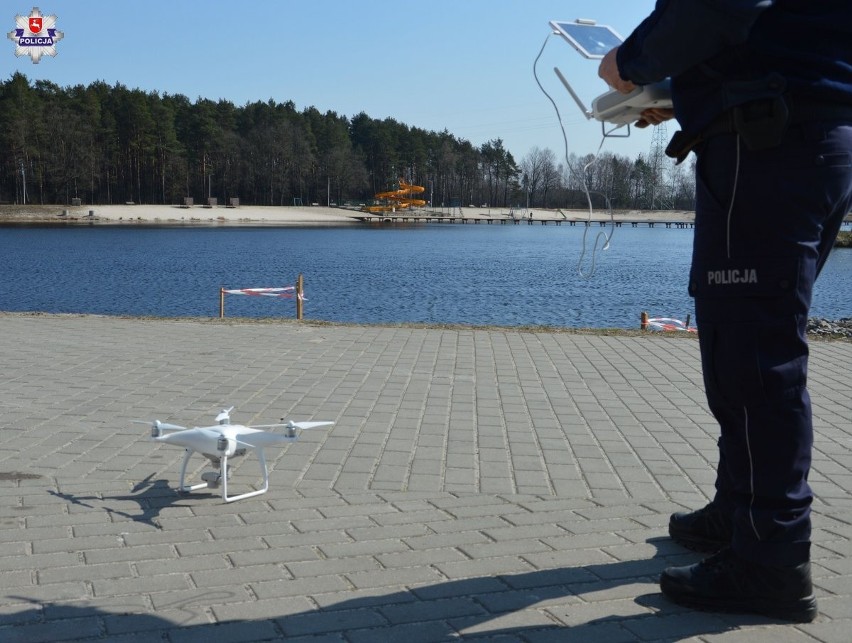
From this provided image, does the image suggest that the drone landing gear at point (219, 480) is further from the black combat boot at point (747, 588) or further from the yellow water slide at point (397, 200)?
the yellow water slide at point (397, 200)

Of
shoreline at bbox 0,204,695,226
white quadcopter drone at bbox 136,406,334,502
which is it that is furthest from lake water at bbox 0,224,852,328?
shoreline at bbox 0,204,695,226

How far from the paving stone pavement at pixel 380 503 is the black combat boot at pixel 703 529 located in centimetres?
9

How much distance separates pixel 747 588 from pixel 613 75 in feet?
5.88

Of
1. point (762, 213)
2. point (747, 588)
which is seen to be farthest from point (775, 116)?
point (747, 588)

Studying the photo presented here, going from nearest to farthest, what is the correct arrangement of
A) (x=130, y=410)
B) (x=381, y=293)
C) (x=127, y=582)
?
(x=127, y=582)
(x=130, y=410)
(x=381, y=293)

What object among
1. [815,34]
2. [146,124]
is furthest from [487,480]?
[146,124]

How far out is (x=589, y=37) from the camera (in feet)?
11.0

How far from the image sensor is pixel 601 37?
340 cm

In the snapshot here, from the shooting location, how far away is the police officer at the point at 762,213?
2.60 m

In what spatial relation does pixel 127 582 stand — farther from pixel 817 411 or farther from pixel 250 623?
pixel 817 411

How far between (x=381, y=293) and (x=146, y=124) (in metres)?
94.9

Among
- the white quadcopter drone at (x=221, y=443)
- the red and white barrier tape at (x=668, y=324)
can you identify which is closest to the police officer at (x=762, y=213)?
the white quadcopter drone at (x=221, y=443)

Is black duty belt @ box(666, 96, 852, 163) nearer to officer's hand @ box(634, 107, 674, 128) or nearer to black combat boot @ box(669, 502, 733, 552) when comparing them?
officer's hand @ box(634, 107, 674, 128)

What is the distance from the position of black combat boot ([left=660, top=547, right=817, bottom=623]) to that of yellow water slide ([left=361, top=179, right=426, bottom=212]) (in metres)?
130
